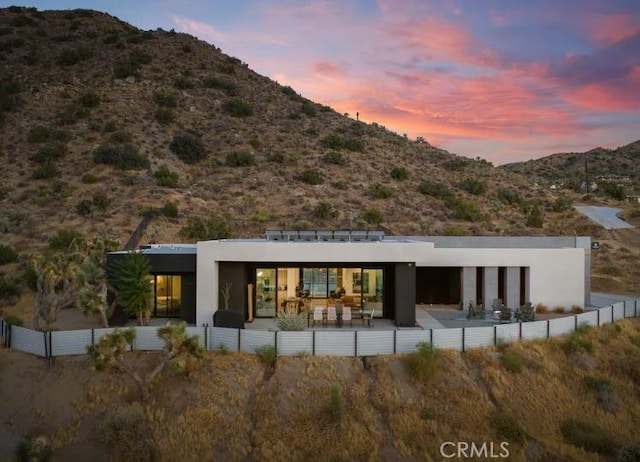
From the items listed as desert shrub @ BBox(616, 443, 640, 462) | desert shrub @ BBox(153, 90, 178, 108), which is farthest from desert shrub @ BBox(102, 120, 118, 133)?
desert shrub @ BBox(616, 443, 640, 462)

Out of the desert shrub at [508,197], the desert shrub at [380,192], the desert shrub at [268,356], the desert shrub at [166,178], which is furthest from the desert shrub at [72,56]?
the desert shrub at [268,356]

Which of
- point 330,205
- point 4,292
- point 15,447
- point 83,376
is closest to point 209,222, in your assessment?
point 330,205

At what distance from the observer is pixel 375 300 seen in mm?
22859

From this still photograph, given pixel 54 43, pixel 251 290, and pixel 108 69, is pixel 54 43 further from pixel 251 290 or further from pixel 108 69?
pixel 251 290

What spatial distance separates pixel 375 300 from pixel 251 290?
5544mm

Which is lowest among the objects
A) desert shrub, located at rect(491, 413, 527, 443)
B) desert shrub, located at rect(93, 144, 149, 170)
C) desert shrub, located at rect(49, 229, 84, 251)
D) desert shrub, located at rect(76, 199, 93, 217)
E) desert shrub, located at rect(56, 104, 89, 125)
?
desert shrub, located at rect(491, 413, 527, 443)

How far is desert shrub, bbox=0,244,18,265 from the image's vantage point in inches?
1292

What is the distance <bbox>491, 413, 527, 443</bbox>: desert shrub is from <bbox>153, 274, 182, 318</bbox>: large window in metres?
13.6

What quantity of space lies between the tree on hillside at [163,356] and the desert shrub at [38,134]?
4402 centimetres

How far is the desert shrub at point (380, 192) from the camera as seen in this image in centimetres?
5144

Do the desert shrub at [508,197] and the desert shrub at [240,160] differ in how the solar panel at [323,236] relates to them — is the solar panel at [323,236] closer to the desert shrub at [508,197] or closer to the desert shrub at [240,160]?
the desert shrub at [240,160]

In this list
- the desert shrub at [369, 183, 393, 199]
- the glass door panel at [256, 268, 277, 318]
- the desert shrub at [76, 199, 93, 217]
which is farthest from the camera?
the desert shrub at [369, 183, 393, 199]

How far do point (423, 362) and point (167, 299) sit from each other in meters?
11.6

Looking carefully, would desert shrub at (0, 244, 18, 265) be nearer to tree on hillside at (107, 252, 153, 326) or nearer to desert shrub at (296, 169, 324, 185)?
tree on hillside at (107, 252, 153, 326)
